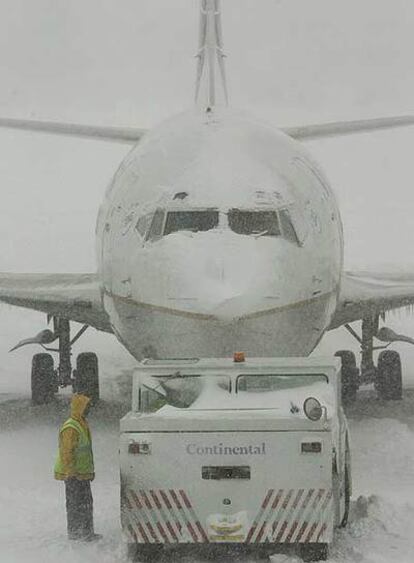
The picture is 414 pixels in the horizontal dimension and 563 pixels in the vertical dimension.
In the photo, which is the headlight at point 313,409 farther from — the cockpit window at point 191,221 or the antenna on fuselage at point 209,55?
the antenna on fuselage at point 209,55

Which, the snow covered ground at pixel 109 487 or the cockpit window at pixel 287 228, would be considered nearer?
the snow covered ground at pixel 109 487

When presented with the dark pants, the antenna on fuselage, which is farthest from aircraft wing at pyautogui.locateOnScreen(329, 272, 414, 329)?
the dark pants

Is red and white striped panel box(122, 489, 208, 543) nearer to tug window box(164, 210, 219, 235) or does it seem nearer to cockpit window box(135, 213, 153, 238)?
tug window box(164, 210, 219, 235)

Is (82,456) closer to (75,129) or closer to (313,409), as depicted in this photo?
(313,409)

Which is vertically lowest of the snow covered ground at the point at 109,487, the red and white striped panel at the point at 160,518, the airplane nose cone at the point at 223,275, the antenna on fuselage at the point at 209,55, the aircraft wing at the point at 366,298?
the snow covered ground at the point at 109,487

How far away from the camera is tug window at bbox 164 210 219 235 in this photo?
1559 centimetres

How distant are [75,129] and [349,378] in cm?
644

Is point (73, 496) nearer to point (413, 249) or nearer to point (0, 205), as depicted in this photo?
point (413, 249)

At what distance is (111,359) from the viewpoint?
96.0ft

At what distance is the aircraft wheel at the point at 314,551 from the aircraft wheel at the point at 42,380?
425 inches

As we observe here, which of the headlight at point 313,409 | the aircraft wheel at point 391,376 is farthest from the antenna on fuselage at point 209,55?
the headlight at point 313,409

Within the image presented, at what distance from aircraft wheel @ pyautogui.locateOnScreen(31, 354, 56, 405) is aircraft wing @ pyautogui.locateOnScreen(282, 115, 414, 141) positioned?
576 cm

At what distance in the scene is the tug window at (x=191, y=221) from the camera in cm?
1559

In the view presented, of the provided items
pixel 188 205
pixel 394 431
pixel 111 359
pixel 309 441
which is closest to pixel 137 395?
pixel 309 441
